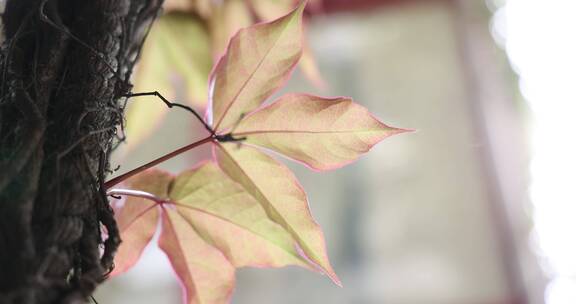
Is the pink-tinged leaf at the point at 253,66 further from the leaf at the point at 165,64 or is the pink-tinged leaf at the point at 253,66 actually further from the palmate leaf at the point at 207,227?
the leaf at the point at 165,64

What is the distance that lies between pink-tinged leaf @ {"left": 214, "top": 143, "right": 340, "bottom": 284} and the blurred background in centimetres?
98

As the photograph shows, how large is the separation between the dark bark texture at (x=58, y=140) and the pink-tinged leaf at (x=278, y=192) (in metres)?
0.06

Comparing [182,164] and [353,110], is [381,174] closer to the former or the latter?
[182,164]

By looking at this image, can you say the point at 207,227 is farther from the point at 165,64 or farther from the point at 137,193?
the point at 165,64

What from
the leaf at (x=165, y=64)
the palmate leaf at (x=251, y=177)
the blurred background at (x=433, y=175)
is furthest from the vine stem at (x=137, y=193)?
the blurred background at (x=433, y=175)

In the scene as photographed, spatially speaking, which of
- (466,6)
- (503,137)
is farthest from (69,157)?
(466,6)

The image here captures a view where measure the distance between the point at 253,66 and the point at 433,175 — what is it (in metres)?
1.29

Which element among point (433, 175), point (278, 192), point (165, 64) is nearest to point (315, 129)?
point (278, 192)

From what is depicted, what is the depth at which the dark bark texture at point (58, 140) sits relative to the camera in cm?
17

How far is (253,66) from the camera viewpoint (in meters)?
0.28

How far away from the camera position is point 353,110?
0.27 meters

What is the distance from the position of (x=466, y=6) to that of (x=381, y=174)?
60 centimetres

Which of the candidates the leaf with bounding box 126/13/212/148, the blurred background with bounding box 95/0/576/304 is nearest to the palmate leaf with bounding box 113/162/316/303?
the leaf with bounding box 126/13/212/148

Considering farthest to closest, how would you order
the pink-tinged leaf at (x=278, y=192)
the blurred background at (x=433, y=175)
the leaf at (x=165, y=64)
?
the blurred background at (x=433, y=175), the leaf at (x=165, y=64), the pink-tinged leaf at (x=278, y=192)
